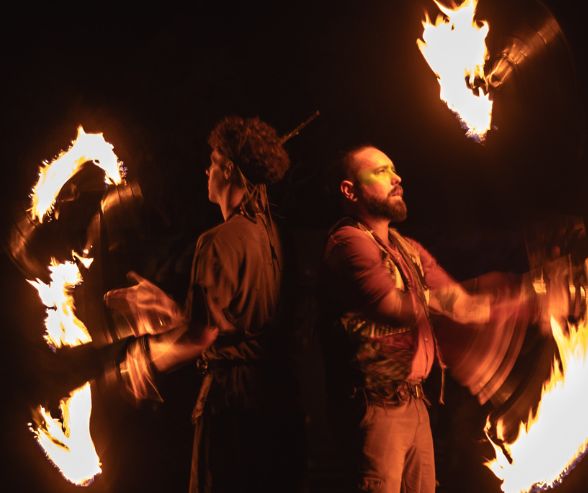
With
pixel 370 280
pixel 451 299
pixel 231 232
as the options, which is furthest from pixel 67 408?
pixel 451 299

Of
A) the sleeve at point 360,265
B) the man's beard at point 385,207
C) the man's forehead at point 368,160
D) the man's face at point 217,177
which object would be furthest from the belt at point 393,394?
the man's face at point 217,177

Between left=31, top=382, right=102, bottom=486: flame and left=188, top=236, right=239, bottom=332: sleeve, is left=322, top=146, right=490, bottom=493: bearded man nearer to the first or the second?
left=188, top=236, right=239, bottom=332: sleeve

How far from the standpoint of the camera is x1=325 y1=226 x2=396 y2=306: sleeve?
3.17 meters

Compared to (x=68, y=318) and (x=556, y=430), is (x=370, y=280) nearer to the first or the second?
(x=556, y=430)

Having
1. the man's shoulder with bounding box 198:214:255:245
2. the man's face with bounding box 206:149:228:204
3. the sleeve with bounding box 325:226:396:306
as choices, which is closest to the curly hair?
the man's face with bounding box 206:149:228:204

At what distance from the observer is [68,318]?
12.9 feet

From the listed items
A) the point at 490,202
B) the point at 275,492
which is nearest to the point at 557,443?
the point at 275,492

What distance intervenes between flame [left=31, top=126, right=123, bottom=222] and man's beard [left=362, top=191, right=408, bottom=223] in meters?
1.49

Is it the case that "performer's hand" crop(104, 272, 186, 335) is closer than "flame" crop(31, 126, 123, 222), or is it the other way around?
"performer's hand" crop(104, 272, 186, 335)

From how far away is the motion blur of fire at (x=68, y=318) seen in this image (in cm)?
377

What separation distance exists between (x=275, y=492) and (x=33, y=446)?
240cm

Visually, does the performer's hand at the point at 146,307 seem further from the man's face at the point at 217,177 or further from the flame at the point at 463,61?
the flame at the point at 463,61

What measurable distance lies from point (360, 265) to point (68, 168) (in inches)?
75.0

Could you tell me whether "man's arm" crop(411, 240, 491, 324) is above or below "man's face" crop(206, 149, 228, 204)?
below
